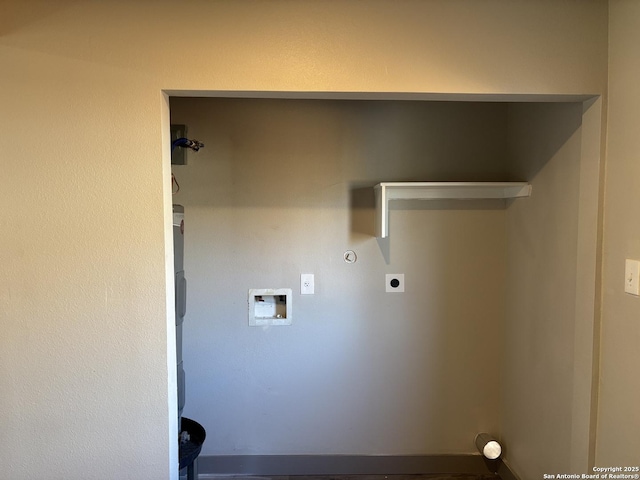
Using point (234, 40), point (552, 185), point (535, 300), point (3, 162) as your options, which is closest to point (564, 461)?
point (535, 300)

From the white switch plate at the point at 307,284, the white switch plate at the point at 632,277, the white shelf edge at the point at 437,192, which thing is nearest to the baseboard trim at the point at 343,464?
the white switch plate at the point at 307,284

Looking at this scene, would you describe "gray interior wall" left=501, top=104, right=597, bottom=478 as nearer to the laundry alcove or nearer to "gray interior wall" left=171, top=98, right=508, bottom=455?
the laundry alcove

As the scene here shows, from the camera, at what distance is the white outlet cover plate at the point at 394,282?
7.20 ft

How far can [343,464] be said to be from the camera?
2232 millimetres

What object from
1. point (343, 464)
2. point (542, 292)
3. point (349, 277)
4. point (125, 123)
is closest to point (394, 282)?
point (349, 277)

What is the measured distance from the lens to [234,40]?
4.37 feet

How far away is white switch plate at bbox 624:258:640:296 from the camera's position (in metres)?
1.25

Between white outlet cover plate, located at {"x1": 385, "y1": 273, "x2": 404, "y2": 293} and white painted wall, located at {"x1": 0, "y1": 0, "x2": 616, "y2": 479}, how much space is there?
1.09m

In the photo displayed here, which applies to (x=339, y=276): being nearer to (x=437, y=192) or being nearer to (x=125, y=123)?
(x=437, y=192)

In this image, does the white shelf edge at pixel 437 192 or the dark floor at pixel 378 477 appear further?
the dark floor at pixel 378 477

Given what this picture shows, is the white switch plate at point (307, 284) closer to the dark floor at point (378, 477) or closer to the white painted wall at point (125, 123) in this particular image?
the white painted wall at point (125, 123)

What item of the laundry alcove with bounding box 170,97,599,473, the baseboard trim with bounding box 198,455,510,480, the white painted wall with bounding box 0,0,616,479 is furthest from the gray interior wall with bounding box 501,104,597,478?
the white painted wall with bounding box 0,0,616,479

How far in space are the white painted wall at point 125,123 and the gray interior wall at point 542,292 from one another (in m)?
0.39

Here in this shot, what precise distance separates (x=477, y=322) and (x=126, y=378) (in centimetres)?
174
